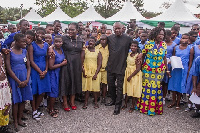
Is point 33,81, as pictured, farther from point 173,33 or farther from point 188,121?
point 173,33

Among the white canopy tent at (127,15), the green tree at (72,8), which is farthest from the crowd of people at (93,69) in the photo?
the green tree at (72,8)

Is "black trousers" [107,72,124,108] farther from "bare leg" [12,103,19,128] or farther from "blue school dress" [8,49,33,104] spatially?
"bare leg" [12,103,19,128]

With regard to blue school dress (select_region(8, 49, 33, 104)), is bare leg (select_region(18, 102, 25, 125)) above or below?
below

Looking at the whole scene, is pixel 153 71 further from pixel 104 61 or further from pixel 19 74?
pixel 19 74

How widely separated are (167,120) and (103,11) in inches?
1332

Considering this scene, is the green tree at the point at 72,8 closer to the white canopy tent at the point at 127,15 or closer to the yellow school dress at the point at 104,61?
the white canopy tent at the point at 127,15

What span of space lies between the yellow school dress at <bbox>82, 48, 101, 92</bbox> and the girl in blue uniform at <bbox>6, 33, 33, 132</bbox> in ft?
4.74

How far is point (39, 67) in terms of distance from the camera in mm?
3871

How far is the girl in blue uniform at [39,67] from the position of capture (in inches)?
149

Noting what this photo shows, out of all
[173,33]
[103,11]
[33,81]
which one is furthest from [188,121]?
[103,11]

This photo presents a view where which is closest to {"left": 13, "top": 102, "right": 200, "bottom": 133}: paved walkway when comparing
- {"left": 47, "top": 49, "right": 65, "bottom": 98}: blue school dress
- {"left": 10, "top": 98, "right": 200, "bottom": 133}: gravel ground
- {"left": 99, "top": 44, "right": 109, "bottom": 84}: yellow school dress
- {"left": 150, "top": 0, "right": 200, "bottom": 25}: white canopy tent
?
{"left": 10, "top": 98, "right": 200, "bottom": 133}: gravel ground

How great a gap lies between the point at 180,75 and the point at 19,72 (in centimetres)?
363

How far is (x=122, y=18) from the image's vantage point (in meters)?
16.5

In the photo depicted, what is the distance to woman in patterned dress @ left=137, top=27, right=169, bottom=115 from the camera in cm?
413
